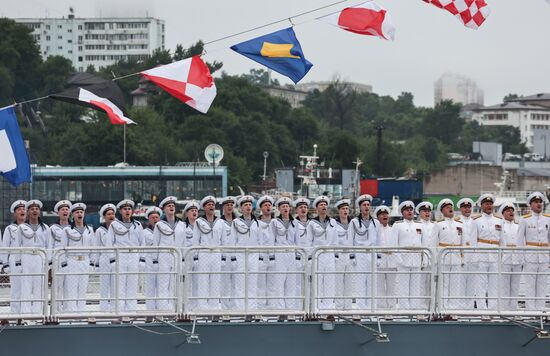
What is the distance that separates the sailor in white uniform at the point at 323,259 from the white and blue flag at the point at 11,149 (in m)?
4.91

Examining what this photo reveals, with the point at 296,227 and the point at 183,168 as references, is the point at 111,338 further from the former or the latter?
the point at 183,168

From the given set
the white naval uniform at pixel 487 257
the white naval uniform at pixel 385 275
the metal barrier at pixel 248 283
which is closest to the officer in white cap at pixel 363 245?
the white naval uniform at pixel 385 275

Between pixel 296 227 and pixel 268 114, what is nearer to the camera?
pixel 296 227

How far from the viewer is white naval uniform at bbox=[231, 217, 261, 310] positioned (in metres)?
19.9

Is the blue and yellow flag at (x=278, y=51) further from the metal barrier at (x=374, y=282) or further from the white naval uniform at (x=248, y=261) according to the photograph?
the metal barrier at (x=374, y=282)

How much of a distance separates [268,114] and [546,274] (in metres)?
74.8

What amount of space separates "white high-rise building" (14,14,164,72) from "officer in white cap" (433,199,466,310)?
155705mm

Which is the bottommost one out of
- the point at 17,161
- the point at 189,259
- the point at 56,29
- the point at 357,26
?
the point at 189,259

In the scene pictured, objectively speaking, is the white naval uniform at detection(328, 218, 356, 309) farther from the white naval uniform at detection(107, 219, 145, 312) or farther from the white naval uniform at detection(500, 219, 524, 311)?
the white naval uniform at detection(107, 219, 145, 312)

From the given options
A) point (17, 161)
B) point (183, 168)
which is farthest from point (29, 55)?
point (17, 161)

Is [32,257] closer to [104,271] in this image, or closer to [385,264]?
[104,271]

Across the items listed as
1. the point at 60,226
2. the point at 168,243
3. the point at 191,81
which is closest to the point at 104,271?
the point at 60,226

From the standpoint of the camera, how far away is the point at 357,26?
22.4 metres

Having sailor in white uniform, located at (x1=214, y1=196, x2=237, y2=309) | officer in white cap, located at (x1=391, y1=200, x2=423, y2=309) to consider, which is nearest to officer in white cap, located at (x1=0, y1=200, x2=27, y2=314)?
sailor in white uniform, located at (x1=214, y1=196, x2=237, y2=309)
